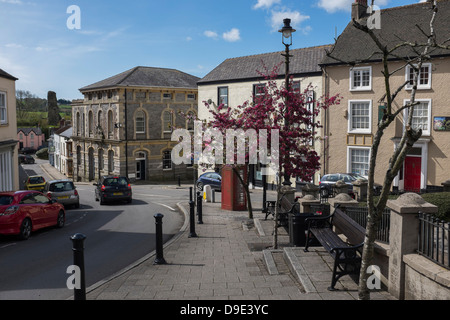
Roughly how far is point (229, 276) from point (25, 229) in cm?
779

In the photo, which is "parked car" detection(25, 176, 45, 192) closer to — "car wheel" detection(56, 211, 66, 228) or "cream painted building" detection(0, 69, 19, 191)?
"cream painted building" detection(0, 69, 19, 191)

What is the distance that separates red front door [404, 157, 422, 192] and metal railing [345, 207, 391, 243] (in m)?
17.6

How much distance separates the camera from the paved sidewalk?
752cm

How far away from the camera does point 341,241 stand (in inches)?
339

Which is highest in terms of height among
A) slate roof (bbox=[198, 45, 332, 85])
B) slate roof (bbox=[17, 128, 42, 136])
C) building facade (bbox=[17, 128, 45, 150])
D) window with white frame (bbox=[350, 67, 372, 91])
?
slate roof (bbox=[198, 45, 332, 85])

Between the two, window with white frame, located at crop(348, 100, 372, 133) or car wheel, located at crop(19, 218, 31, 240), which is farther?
window with white frame, located at crop(348, 100, 372, 133)

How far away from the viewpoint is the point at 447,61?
23938 mm

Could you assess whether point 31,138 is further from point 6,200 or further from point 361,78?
point 6,200

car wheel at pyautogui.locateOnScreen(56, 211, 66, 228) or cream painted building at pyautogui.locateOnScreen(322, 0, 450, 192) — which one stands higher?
cream painted building at pyautogui.locateOnScreen(322, 0, 450, 192)

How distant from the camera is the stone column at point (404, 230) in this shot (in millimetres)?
6738

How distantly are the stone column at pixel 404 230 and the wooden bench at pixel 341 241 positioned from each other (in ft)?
2.31

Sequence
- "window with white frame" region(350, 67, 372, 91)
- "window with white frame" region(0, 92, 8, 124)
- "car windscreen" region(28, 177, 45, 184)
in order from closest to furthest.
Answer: "window with white frame" region(0, 92, 8, 124) < "window with white frame" region(350, 67, 372, 91) < "car windscreen" region(28, 177, 45, 184)

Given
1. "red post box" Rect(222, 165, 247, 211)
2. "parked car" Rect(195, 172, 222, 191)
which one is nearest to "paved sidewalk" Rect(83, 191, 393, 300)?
"red post box" Rect(222, 165, 247, 211)
